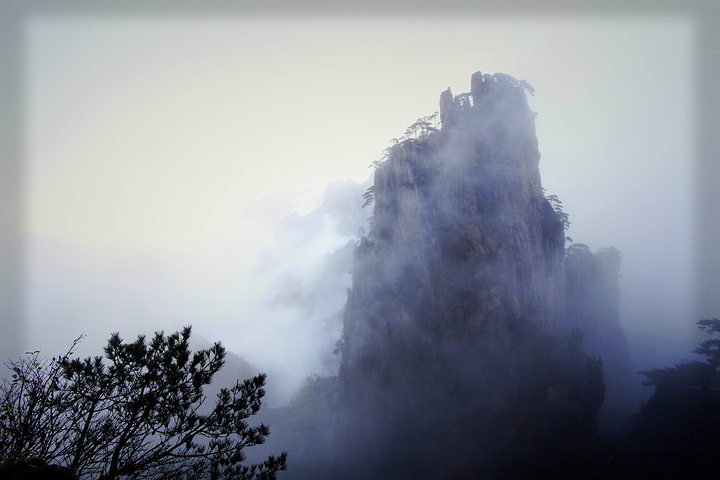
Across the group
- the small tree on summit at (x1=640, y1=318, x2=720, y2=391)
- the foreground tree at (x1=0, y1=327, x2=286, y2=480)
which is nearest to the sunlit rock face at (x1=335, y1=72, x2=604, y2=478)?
the small tree on summit at (x1=640, y1=318, x2=720, y2=391)

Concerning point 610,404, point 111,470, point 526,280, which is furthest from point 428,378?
point 111,470

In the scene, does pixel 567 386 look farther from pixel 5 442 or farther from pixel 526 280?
pixel 5 442

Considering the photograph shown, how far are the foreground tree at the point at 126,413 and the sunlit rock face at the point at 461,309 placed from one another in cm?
2488

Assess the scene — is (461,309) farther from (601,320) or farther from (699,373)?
(601,320)

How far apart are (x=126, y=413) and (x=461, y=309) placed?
95.5 feet

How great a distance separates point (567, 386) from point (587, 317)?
16730mm

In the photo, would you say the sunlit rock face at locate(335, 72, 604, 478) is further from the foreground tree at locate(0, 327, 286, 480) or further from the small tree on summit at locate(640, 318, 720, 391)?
the foreground tree at locate(0, 327, 286, 480)

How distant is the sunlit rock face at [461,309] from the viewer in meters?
28.8

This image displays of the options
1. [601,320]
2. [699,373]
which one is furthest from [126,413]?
[601,320]

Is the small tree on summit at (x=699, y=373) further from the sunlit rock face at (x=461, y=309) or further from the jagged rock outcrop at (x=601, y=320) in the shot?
the jagged rock outcrop at (x=601, y=320)

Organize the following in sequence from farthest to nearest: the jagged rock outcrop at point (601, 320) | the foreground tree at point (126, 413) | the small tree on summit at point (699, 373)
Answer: the jagged rock outcrop at point (601, 320), the small tree on summit at point (699, 373), the foreground tree at point (126, 413)

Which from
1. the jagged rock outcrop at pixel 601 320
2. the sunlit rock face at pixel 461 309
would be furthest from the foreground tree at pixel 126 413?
the jagged rock outcrop at pixel 601 320

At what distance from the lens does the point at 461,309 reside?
32.8 meters

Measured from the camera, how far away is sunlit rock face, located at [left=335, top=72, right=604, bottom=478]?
94.6ft
